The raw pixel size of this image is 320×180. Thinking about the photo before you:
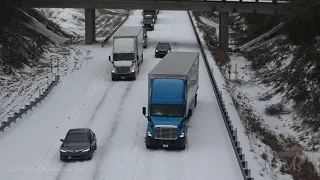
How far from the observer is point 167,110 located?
2955 cm

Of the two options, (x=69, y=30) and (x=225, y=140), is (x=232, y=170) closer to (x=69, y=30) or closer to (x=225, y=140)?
(x=225, y=140)

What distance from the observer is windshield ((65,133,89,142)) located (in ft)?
90.3

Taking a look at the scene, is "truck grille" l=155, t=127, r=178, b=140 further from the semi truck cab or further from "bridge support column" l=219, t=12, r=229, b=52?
"bridge support column" l=219, t=12, r=229, b=52

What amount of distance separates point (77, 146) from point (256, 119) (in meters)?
16.3

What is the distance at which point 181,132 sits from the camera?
28.7 meters

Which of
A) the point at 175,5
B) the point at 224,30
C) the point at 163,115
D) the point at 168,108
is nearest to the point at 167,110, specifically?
the point at 168,108

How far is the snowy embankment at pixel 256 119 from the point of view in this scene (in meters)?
28.3

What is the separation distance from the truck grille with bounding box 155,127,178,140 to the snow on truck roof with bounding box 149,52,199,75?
3573mm

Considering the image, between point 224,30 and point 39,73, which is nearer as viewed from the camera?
point 39,73

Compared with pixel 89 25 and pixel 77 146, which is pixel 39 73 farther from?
pixel 77 146

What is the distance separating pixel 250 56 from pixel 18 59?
86.4 ft

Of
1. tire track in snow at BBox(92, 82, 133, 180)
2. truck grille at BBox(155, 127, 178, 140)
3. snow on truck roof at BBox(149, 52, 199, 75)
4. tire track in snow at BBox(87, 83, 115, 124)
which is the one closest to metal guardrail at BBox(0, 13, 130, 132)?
tire track in snow at BBox(87, 83, 115, 124)

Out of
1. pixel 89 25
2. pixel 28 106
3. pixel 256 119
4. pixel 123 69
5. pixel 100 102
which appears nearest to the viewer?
pixel 28 106

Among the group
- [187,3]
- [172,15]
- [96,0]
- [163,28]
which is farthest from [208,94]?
[172,15]
